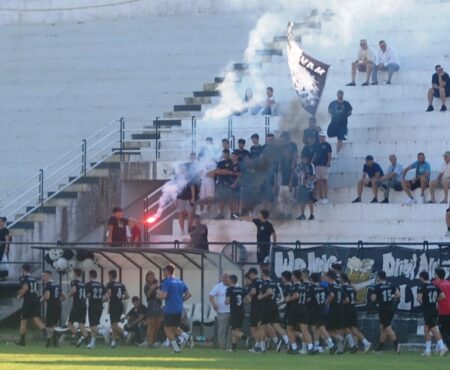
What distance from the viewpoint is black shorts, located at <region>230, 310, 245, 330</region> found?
30984 mm

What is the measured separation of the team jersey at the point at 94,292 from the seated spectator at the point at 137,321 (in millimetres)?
682

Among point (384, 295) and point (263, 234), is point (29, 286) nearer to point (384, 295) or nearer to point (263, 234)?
point (263, 234)

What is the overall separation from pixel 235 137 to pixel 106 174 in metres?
2.83

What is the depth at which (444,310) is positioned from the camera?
29734 millimetres

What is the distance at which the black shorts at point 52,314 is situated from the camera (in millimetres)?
31938

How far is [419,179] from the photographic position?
34.3 meters

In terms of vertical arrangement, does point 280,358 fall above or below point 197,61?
below

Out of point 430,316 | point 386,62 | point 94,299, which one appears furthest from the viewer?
point 386,62

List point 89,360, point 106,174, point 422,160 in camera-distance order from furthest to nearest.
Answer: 1. point 106,174
2. point 422,160
3. point 89,360

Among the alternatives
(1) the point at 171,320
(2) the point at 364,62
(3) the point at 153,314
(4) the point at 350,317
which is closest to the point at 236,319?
(1) the point at 171,320

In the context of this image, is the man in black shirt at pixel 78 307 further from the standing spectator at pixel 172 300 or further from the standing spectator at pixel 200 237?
the standing spectator at pixel 200 237

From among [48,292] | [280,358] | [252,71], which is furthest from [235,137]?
[280,358]

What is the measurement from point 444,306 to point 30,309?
7576mm

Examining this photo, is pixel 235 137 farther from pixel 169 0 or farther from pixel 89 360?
pixel 89 360
